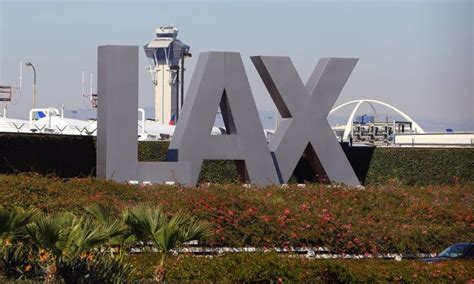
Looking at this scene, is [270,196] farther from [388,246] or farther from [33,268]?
[33,268]

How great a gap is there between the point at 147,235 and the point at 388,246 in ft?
31.2

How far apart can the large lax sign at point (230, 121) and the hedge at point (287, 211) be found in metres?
3.61

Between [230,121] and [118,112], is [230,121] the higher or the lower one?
the lower one

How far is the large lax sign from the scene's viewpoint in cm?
3278

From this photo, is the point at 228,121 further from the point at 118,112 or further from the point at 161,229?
the point at 161,229

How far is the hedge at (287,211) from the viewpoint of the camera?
955 inches

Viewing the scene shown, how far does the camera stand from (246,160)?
34.7 m

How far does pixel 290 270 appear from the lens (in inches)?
675

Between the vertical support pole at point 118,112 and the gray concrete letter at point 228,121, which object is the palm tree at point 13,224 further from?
the gray concrete letter at point 228,121

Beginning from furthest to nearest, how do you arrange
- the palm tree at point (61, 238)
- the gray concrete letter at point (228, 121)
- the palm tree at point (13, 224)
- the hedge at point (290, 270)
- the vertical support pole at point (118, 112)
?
the gray concrete letter at point (228, 121) < the vertical support pole at point (118, 112) < the hedge at point (290, 270) < the palm tree at point (13, 224) < the palm tree at point (61, 238)

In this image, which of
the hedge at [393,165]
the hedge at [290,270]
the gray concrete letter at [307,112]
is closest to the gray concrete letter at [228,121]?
the gray concrete letter at [307,112]

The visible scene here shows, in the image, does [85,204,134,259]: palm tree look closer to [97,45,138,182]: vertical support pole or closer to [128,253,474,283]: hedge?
[128,253,474,283]: hedge

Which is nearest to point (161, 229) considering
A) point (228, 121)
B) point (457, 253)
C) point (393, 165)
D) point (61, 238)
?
point (61, 238)

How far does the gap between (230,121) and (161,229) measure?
19080mm
